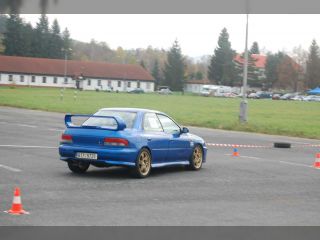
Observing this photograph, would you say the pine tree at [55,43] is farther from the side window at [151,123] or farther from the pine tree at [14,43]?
the side window at [151,123]

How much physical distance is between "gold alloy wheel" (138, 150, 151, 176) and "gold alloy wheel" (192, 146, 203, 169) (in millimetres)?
2111

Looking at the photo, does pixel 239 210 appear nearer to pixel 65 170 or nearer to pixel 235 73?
pixel 65 170

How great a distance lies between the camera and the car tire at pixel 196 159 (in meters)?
14.9

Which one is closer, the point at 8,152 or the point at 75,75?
the point at 8,152

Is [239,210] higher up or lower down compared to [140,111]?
lower down

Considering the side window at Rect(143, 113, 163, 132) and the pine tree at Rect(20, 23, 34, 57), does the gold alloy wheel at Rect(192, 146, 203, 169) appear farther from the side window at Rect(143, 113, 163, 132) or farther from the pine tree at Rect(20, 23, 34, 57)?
the pine tree at Rect(20, 23, 34, 57)

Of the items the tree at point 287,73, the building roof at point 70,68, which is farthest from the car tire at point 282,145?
the tree at point 287,73

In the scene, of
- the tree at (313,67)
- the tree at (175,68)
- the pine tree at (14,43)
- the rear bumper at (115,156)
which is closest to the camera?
the rear bumper at (115,156)

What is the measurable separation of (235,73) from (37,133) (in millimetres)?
116025

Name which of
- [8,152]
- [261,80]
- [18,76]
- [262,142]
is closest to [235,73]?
[261,80]

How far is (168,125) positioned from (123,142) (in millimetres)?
2177

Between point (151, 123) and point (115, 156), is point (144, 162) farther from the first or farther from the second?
point (151, 123)

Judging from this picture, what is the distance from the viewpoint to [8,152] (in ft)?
54.1

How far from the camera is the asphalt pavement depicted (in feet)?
28.2
